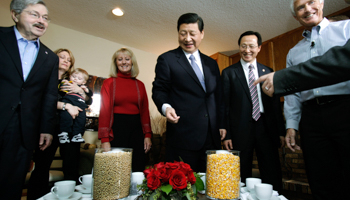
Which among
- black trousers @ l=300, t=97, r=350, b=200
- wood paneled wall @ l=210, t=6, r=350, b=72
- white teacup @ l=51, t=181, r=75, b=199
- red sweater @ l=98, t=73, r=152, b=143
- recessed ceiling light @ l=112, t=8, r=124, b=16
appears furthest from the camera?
wood paneled wall @ l=210, t=6, r=350, b=72

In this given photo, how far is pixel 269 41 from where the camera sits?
392 centimetres

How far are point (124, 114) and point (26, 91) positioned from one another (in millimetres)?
843

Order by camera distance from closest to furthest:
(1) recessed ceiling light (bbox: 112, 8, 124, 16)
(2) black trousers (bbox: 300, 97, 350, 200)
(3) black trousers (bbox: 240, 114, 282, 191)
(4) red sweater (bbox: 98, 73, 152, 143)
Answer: (2) black trousers (bbox: 300, 97, 350, 200)
(3) black trousers (bbox: 240, 114, 282, 191)
(4) red sweater (bbox: 98, 73, 152, 143)
(1) recessed ceiling light (bbox: 112, 8, 124, 16)

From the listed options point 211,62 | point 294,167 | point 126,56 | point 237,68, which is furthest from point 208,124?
point 294,167

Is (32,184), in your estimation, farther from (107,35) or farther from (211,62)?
(107,35)

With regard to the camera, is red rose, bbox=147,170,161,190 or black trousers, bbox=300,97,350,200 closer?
red rose, bbox=147,170,161,190

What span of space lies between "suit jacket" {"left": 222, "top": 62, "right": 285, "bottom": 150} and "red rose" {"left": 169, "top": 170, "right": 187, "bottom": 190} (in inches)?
41.0

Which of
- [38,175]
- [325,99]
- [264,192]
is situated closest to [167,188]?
[264,192]

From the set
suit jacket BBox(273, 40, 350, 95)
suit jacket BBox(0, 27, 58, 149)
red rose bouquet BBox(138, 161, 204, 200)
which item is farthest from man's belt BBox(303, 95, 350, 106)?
suit jacket BBox(0, 27, 58, 149)

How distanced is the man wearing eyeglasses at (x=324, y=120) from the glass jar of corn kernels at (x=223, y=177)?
703 mm

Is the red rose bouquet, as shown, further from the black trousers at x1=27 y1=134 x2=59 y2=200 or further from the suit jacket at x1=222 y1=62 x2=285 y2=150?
the black trousers at x1=27 y1=134 x2=59 y2=200

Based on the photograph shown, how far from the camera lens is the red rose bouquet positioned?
2.37ft

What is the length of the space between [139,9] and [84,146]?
94.6 inches

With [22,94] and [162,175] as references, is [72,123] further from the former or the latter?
[162,175]
